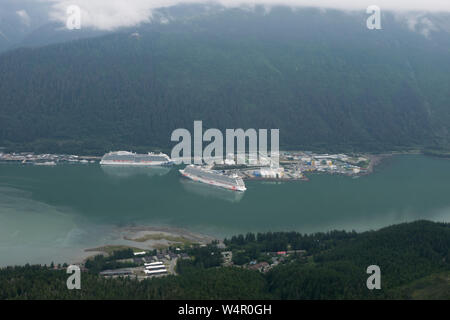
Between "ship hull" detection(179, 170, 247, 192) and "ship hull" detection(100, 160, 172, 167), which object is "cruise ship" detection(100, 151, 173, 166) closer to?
"ship hull" detection(100, 160, 172, 167)

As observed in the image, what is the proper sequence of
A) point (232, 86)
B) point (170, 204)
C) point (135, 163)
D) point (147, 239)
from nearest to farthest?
point (147, 239) < point (170, 204) < point (135, 163) < point (232, 86)

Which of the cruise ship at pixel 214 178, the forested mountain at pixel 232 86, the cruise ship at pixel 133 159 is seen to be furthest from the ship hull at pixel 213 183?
the forested mountain at pixel 232 86

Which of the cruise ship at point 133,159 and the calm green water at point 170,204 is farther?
the cruise ship at point 133,159

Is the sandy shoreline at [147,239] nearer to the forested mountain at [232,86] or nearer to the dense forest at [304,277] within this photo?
the dense forest at [304,277]

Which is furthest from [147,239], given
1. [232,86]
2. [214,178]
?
[232,86]

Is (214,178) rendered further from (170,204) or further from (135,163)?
(135,163)

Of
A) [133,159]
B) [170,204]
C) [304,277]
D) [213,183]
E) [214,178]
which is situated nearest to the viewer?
[304,277]
